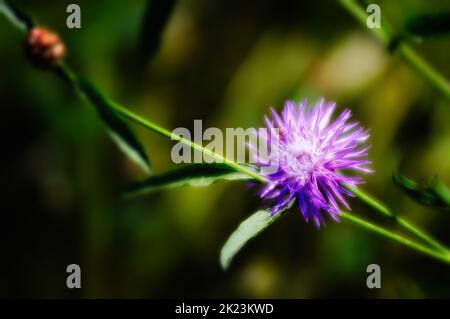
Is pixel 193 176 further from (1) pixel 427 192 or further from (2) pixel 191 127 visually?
(2) pixel 191 127

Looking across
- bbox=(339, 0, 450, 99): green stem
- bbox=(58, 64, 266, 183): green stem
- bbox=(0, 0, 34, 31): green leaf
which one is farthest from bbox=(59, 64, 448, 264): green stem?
bbox=(339, 0, 450, 99): green stem

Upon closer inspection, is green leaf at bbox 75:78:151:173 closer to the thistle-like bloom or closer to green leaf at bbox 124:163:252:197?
green leaf at bbox 124:163:252:197

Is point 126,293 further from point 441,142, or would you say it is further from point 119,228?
point 441,142

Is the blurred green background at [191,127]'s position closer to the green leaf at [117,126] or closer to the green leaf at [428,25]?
the green leaf at [428,25]

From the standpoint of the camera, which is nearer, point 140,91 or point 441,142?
point 441,142

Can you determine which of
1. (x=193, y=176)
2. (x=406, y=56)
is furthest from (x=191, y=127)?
(x=193, y=176)
